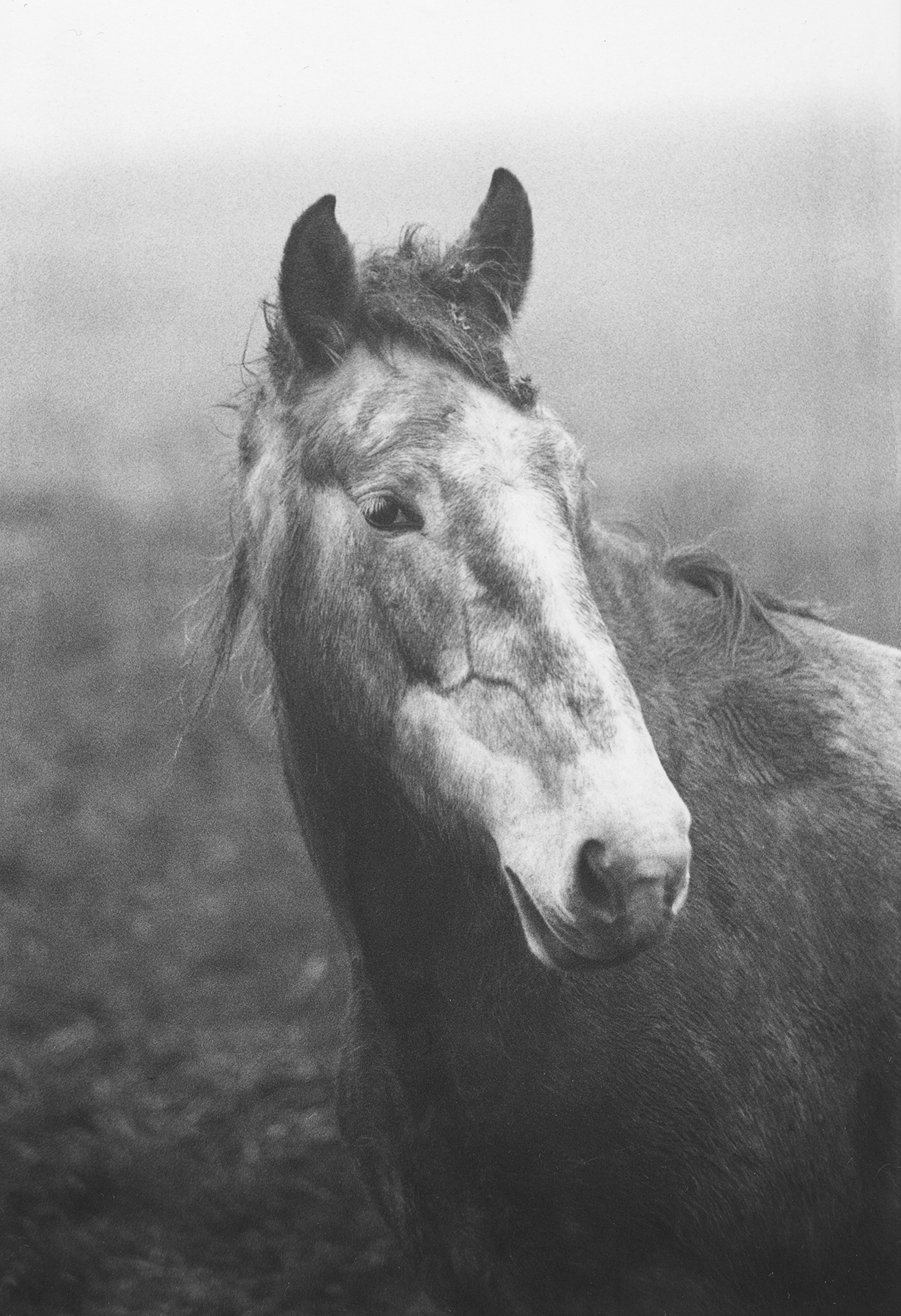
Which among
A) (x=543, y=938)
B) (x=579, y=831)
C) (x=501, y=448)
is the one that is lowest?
(x=543, y=938)

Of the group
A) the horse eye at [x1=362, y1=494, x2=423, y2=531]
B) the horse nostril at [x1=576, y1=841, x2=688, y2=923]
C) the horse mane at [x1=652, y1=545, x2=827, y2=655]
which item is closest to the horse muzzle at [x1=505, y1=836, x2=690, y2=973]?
the horse nostril at [x1=576, y1=841, x2=688, y2=923]

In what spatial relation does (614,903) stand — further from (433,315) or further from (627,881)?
(433,315)

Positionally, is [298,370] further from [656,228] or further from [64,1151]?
[64,1151]

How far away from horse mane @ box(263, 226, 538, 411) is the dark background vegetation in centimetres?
49

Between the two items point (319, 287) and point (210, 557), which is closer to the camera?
point (319, 287)

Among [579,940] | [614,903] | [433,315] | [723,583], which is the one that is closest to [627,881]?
[614,903]

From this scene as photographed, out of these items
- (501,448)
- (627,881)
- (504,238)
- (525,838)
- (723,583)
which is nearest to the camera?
(627,881)

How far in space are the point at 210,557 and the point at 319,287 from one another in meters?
0.90

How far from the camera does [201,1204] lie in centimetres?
285

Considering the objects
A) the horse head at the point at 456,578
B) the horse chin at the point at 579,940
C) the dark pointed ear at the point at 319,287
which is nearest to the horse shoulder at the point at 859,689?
the horse head at the point at 456,578

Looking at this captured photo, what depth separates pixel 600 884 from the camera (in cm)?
182

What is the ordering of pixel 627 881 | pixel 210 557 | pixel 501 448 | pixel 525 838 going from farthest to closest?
1. pixel 210 557
2. pixel 501 448
3. pixel 525 838
4. pixel 627 881

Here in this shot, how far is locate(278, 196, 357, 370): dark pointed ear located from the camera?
2162mm

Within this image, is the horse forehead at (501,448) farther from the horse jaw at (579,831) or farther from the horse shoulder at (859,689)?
the horse shoulder at (859,689)
